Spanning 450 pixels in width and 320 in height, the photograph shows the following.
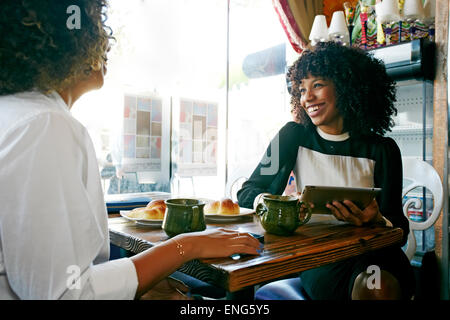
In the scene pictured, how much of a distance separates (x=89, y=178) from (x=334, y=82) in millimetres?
1440

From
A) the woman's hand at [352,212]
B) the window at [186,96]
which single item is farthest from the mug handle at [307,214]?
the window at [186,96]

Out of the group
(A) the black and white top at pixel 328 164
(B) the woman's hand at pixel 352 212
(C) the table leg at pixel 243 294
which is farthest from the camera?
(A) the black and white top at pixel 328 164

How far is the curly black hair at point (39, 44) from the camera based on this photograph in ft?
1.98

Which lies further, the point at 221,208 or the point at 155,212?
the point at 221,208

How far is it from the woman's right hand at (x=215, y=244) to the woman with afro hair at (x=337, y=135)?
0.74 metres

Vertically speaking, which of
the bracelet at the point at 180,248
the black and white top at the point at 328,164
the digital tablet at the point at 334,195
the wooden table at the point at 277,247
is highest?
the black and white top at the point at 328,164

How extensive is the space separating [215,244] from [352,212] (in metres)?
0.53

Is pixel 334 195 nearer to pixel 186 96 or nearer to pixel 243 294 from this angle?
pixel 243 294

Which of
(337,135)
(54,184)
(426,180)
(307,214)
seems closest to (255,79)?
(337,135)

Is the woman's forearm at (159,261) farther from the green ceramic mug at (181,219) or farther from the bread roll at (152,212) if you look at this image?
the bread roll at (152,212)

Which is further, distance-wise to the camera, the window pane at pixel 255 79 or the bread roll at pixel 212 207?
the window pane at pixel 255 79

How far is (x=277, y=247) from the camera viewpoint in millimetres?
739

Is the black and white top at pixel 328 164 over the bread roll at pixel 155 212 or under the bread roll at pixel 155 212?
over

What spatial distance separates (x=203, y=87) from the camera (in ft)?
9.20
